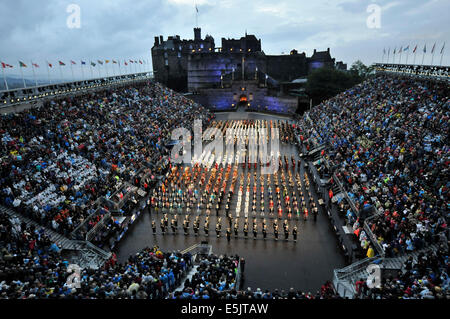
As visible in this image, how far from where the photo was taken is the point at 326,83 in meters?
66.2

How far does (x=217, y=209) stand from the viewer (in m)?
24.9

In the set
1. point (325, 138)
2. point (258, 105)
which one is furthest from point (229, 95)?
point (325, 138)

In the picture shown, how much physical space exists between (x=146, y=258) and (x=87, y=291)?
3.99 metres

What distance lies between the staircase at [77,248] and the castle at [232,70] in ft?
192

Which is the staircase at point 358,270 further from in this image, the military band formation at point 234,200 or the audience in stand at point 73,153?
the audience in stand at point 73,153

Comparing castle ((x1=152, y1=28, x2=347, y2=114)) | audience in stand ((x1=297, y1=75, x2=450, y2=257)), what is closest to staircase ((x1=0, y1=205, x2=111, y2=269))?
audience in stand ((x1=297, y1=75, x2=450, y2=257))

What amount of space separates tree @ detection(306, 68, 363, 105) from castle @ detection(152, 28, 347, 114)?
185 inches

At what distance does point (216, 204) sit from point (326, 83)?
52432 millimetres

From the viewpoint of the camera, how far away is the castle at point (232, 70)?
241 feet

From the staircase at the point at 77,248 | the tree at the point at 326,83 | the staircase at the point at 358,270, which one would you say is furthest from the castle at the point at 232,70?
the staircase at the point at 77,248

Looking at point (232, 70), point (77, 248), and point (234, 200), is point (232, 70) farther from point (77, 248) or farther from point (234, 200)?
point (77, 248)

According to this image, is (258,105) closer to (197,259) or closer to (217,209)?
(217,209)

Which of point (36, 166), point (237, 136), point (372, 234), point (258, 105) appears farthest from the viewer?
point (258, 105)

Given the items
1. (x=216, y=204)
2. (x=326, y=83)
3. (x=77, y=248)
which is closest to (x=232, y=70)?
(x=326, y=83)
